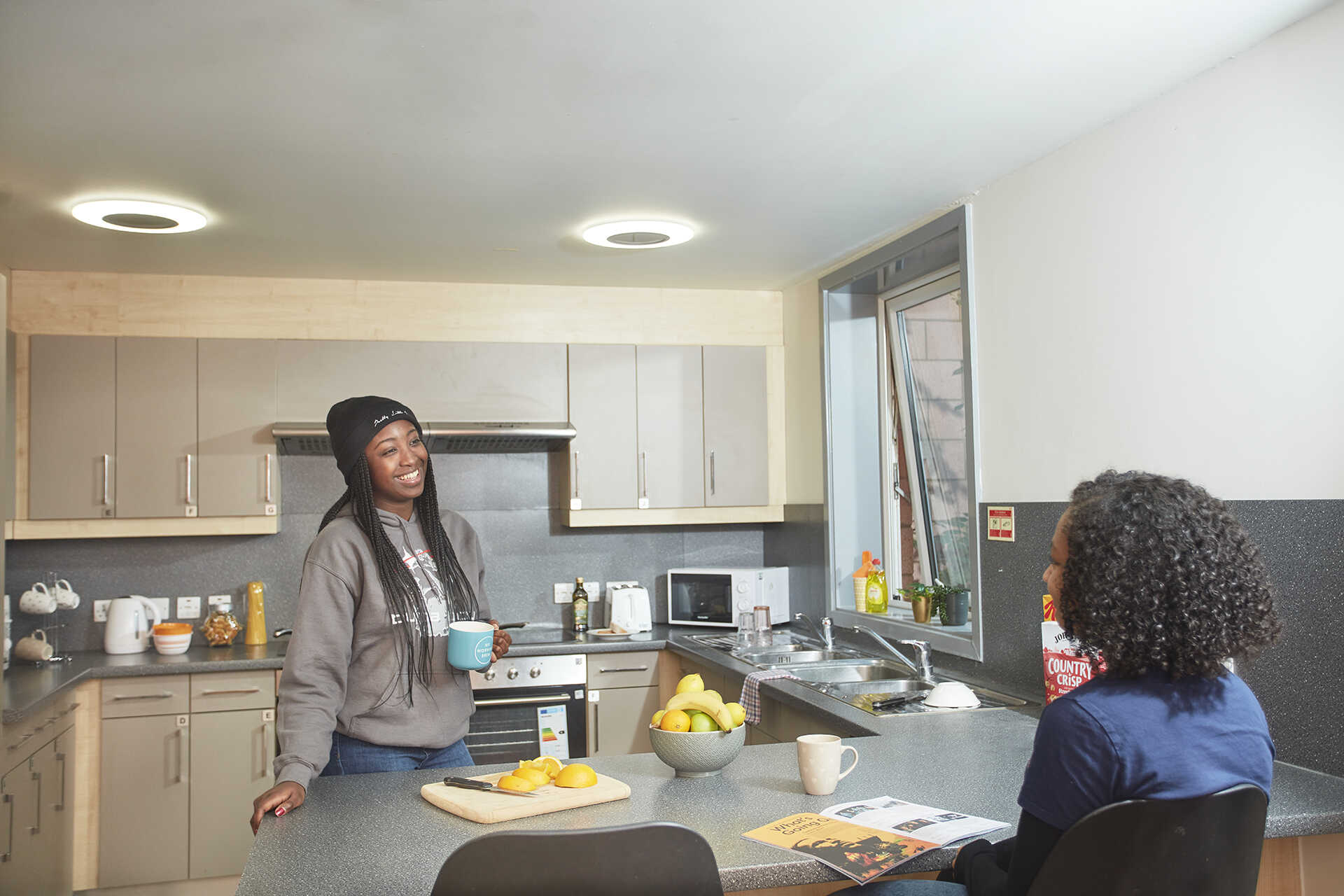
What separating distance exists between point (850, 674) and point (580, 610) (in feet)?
4.79

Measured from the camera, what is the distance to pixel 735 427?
4.62m

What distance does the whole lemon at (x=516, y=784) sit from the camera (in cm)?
180

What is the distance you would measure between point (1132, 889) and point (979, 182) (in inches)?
90.8

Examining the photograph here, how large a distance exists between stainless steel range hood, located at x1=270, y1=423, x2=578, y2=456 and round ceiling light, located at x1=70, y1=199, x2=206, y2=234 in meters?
0.89

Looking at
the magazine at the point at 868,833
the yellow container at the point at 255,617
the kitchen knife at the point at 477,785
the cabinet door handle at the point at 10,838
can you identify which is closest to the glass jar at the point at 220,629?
the yellow container at the point at 255,617

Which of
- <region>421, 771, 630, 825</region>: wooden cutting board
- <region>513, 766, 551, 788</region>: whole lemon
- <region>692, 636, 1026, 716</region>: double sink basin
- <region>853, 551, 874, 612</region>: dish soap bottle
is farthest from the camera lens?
<region>853, 551, 874, 612</region>: dish soap bottle

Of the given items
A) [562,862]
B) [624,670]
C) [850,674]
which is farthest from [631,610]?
[562,862]

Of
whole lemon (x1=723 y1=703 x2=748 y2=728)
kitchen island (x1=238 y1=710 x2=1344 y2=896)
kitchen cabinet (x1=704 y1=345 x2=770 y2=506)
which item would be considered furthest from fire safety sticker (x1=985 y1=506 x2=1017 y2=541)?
kitchen cabinet (x1=704 y1=345 x2=770 y2=506)

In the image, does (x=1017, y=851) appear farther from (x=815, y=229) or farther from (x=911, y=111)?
(x=815, y=229)

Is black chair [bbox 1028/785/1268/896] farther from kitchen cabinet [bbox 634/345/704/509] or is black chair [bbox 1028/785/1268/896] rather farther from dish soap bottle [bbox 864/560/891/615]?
kitchen cabinet [bbox 634/345/704/509]

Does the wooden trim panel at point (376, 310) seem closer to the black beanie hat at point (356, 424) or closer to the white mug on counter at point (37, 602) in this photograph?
the white mug on counter at point (37, 602)

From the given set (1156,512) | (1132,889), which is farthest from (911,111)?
(1132,889)

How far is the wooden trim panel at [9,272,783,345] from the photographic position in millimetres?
4070

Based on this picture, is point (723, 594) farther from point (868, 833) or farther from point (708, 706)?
point (868, 833)
